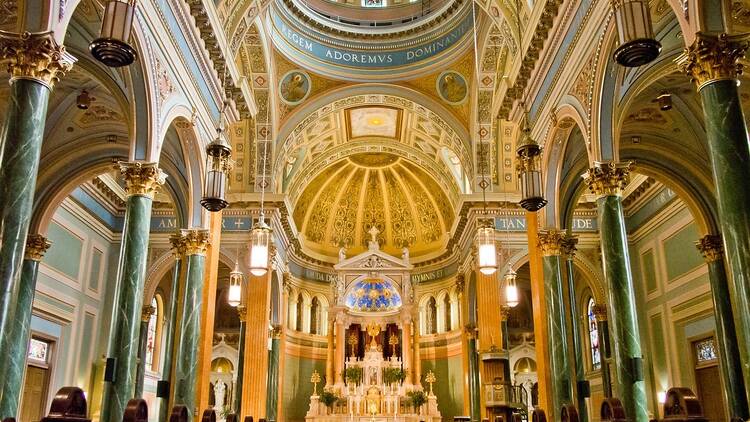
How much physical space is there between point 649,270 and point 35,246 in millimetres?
17630

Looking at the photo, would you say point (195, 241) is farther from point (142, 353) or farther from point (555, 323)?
point (142, 353)

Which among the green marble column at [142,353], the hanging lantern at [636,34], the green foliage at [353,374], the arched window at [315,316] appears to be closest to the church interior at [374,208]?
the hanging lantern at [636,34]

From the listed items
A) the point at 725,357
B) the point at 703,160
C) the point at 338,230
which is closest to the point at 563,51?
the point at 703,160

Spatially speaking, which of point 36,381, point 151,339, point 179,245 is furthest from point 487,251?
point 151,339

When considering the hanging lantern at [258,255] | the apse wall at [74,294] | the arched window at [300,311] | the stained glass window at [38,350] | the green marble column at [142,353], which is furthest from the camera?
the arched window at [300,311]

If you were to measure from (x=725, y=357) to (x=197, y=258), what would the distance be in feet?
38.9

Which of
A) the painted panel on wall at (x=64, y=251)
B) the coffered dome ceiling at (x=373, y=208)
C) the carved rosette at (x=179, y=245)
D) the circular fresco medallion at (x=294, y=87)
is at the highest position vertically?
the circular fresco medallion at (x=294, y=87)

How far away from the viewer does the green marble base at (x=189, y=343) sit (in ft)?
39.2

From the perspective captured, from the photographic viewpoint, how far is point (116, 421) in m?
9.34

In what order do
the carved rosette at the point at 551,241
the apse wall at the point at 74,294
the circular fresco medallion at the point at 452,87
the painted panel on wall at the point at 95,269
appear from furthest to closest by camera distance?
1. the circular fresco medallion at the point at 452,87
2. the painted panel on wall at the point at 95,269
3. the apse wall at the point at 74,294
4. the carved rosette at the point at 551,241

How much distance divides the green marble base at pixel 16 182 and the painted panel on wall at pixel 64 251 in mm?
11292

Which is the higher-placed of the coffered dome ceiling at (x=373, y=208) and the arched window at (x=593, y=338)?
the coffered dome ceiling at (x=373, y=208)

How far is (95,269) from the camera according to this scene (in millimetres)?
19906

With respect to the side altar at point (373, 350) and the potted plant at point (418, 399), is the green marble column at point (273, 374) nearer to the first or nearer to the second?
the side altar at point (373, 350)
